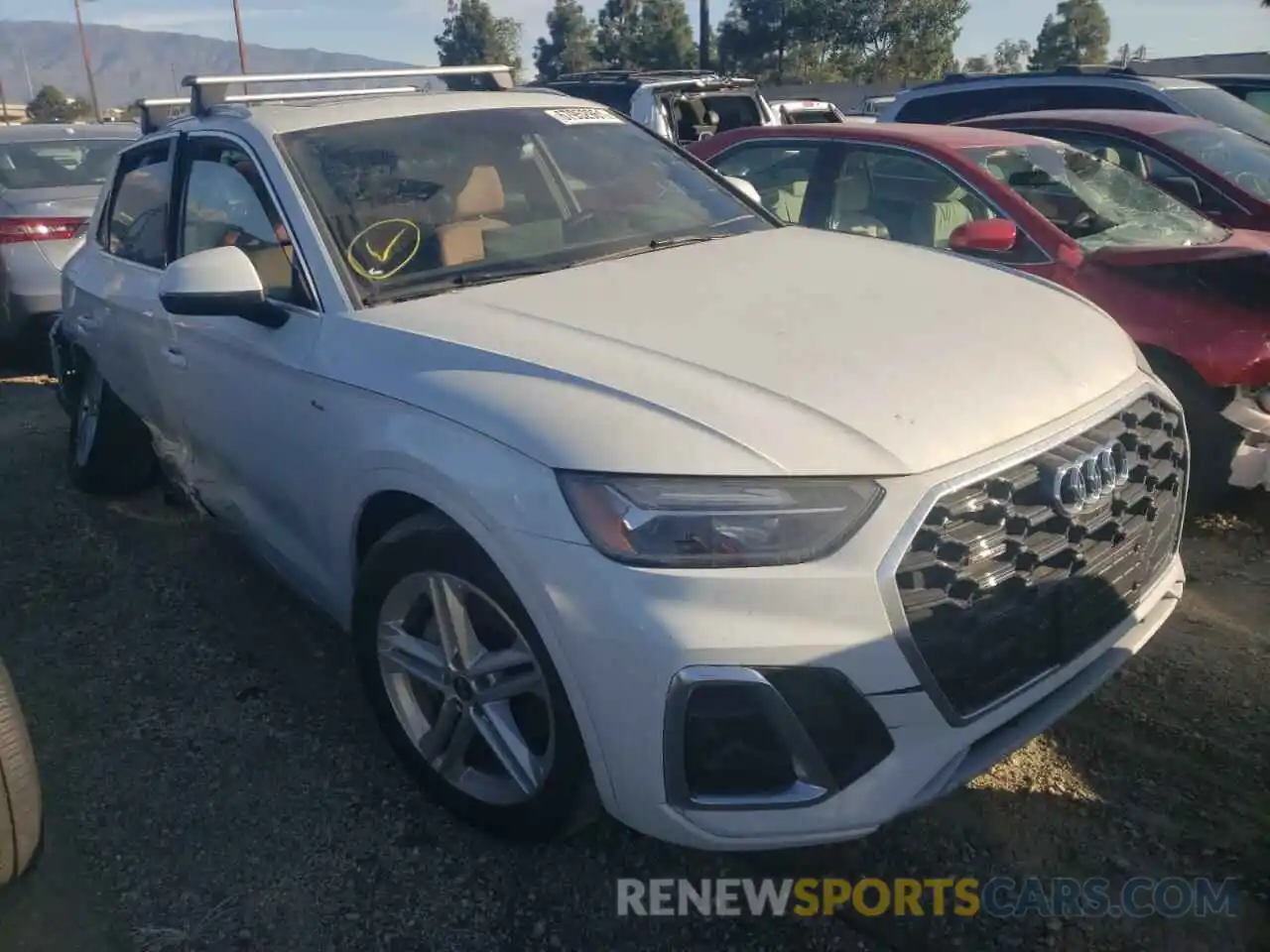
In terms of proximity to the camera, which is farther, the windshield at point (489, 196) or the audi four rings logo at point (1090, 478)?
the windshield at point (489, 196)

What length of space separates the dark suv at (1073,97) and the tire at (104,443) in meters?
6.67

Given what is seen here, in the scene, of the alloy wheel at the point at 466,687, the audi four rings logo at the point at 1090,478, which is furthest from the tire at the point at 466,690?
the audi four rings logo at the point at 1090,478

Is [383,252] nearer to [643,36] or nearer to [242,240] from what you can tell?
[242,240]

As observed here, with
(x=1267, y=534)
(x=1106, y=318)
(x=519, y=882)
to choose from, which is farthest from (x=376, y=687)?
(x=1267, y=534)

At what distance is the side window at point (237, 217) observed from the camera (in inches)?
126

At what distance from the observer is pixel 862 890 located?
2.60 m

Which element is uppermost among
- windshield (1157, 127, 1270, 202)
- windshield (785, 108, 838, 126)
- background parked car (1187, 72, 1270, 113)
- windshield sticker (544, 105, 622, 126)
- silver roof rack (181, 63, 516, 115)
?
silver roof rack (181, 63, 516, 115)

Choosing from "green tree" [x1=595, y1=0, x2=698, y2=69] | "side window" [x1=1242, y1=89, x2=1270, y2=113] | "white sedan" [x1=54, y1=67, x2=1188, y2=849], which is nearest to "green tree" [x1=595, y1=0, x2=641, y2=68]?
"green tree" [x1=595, y1=0, x2=698, y2=69]

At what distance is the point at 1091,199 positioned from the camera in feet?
17.1

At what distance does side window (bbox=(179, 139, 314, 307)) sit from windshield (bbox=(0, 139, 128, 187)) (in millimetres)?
4681

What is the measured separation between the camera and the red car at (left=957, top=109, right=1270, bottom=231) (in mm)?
6328

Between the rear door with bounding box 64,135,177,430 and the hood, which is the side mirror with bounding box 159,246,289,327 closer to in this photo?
the hood

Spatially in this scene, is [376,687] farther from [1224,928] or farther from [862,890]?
[1224,928]

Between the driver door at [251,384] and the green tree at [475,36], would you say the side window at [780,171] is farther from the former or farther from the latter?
the green tree at [475,36]
